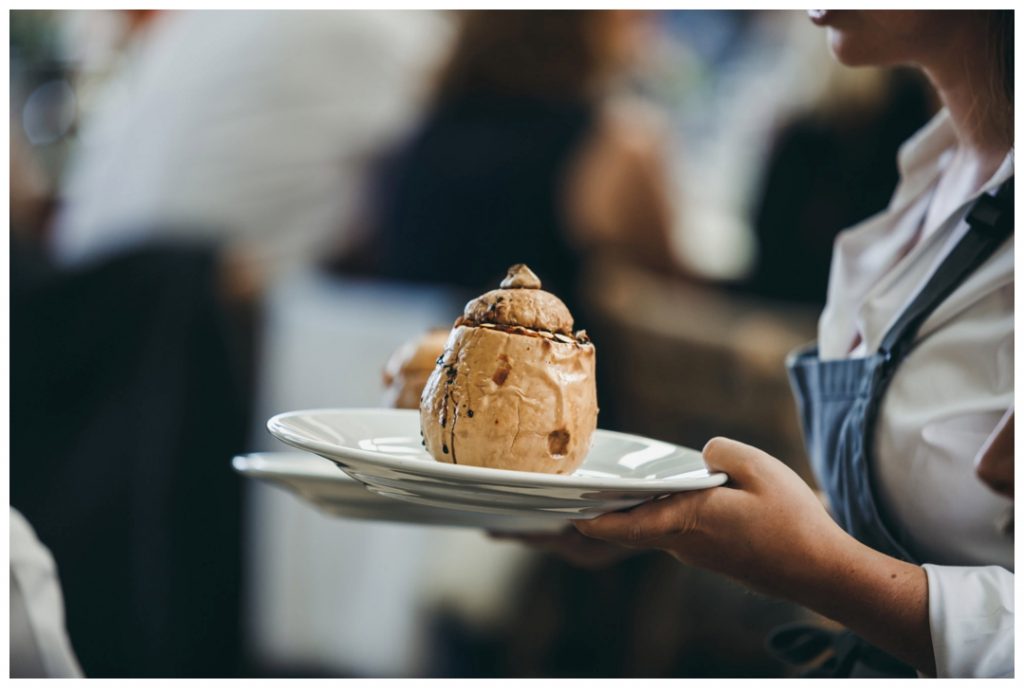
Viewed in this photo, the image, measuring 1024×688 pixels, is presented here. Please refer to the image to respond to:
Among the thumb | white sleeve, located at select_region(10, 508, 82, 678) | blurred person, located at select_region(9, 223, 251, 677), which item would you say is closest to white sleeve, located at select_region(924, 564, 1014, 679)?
the thumb

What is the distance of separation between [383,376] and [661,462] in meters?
0.21

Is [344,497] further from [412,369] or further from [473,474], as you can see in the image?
[473,474]

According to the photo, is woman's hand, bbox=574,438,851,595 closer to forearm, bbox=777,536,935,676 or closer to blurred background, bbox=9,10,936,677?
forearm, bbox=777,536,935,676

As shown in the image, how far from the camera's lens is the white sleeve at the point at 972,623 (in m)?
0.54

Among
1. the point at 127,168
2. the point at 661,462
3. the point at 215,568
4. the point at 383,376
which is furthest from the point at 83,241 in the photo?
the point at 661,462

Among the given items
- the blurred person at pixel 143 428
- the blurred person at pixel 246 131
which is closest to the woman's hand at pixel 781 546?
the blurred person at pixel 143 428

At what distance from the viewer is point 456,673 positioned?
5.54 ft

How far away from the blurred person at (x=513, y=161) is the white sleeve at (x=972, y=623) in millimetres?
327

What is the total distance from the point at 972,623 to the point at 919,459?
85 millimetres

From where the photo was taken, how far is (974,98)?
0.60m

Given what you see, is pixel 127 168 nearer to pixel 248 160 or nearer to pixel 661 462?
pixel 248 160

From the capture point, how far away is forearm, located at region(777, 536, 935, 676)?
0.55m

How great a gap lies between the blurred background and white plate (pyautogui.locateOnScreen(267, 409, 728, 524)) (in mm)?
157

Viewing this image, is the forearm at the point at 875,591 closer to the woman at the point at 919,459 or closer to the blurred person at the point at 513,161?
the woman at the point at 919,459
